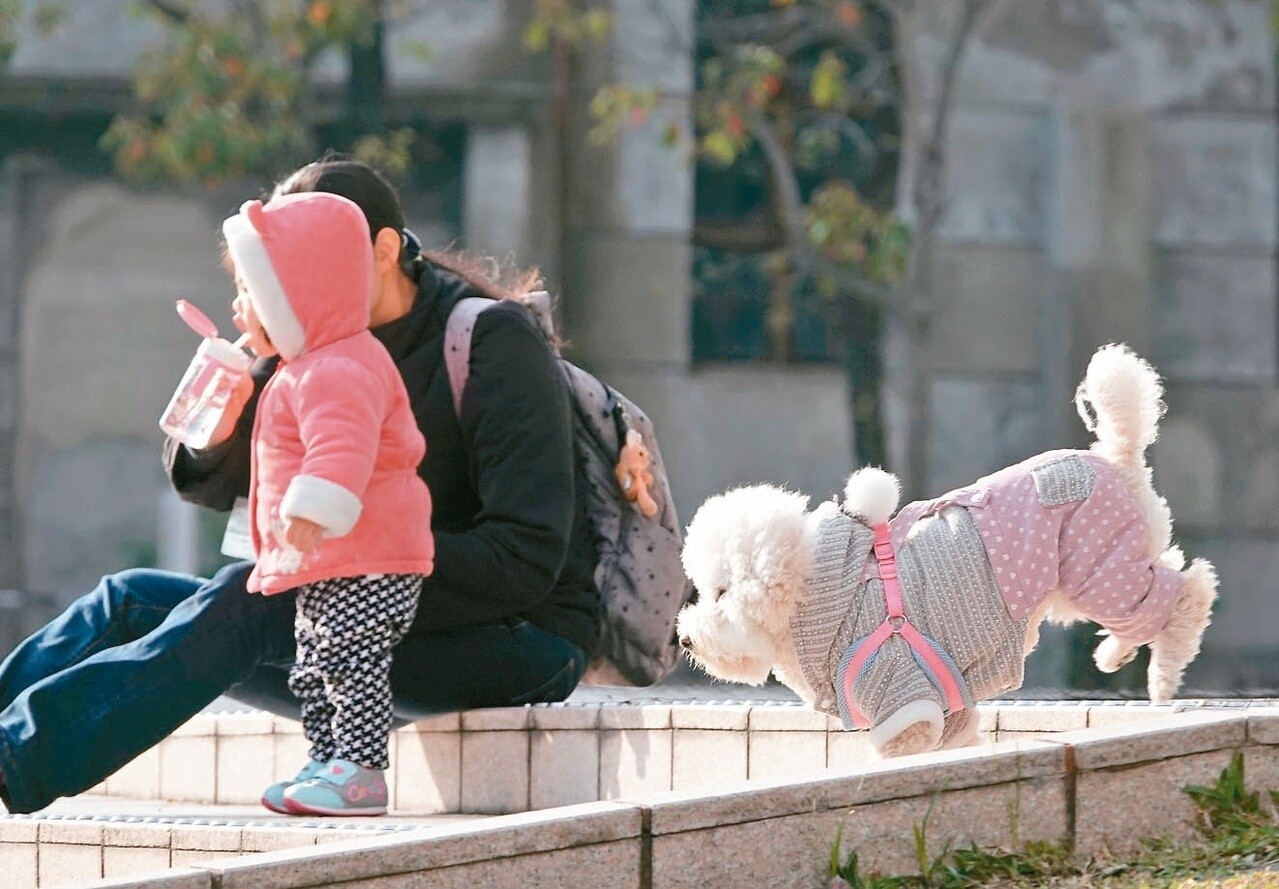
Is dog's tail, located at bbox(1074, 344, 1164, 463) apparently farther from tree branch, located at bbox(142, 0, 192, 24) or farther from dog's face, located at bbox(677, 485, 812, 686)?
tree branch, located at bbox(142, 0, 192, 24)

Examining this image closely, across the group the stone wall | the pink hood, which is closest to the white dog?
the pink hood

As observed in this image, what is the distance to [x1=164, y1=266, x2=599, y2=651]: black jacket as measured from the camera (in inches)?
198

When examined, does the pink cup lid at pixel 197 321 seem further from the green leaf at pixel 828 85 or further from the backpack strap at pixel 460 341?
the green leaf at pixel 828 85

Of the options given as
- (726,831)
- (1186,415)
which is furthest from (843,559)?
(1186,415)

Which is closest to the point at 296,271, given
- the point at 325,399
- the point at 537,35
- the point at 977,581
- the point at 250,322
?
the point at 250,322

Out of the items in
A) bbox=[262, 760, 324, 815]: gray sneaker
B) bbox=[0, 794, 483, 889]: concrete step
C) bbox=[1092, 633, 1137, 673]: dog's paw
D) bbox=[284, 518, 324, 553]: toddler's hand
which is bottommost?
bbox=[0, 794, 483, 889]: concrete step

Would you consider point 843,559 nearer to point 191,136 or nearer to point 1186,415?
point 191,136

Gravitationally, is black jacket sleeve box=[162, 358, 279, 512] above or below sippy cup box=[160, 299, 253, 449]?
below

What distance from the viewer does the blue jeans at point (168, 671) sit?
4.61 m

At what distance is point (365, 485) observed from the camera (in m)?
4.65

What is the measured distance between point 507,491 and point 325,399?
1.81 ft

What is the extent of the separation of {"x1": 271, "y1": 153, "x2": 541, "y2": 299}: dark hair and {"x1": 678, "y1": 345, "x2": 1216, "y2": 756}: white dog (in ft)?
3.18

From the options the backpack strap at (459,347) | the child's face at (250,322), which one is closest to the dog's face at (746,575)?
the backpack strap at (459,347)

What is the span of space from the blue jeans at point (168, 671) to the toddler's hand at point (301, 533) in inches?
12.4
